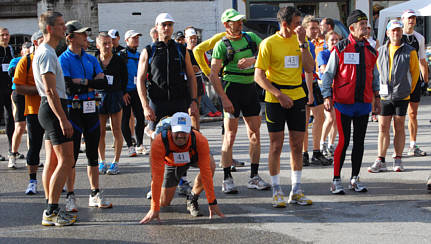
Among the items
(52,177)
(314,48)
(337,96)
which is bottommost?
(52,177)

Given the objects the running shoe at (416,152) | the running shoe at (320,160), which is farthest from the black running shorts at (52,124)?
the running shoe at (416,152)

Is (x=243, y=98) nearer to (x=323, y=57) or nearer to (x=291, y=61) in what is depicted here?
(x=291, y=61)

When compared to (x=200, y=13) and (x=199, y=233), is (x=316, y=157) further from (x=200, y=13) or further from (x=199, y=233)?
(x=200, y=13)

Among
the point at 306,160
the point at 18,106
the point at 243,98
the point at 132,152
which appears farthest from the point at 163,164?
the point at 132,152

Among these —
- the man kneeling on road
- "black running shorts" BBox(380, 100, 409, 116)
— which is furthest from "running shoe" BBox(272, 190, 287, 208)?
"black running shorts" BBox(380, 100, 409, 116)

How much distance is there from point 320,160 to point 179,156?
3305 mm

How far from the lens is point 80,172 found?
8508mm

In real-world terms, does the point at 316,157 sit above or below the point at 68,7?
below

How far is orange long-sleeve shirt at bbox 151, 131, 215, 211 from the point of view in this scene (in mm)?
5449

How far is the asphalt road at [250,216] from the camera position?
17.3 ft

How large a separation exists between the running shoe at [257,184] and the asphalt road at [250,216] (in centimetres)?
12

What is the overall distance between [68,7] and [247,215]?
58.6 ft

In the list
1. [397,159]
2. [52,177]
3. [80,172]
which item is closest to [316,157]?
[397,159]

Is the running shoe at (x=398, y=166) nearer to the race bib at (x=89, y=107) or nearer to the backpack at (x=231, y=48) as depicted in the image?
the backpack at (x=231, y=48)
